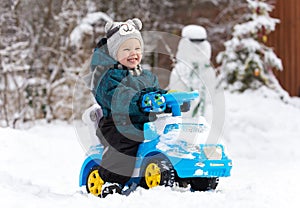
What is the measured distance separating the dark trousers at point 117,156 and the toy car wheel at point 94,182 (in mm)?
90

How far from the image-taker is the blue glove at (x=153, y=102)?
348 centimetres

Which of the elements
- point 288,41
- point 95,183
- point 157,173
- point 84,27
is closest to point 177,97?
point 157,173

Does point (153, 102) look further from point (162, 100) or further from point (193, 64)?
point (193, 64)

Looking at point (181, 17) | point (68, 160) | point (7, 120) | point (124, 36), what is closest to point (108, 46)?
point (124, 36)

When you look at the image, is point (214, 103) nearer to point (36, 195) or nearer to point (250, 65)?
point (250, 65)

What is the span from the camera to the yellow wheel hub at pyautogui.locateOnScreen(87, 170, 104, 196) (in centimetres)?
377

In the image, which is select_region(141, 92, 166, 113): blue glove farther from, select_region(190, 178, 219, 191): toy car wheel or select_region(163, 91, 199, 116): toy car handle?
select_region(190, 178, 219, 191): toy car wheel

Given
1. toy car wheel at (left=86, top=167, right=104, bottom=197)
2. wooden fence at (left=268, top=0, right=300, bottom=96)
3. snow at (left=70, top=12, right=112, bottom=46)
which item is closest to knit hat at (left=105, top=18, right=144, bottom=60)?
toy car wheel at (left=86, top=167, right=104, bottom=197)

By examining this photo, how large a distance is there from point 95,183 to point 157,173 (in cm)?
55

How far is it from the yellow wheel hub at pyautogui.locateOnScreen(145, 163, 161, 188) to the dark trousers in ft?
0.38

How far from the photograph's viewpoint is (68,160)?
5.55 metres

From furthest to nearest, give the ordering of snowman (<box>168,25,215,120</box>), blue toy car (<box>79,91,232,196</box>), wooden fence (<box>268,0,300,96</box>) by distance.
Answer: wooden fence (<box>268,0,300,96</box>) < snowman (<box>168,25,215,120</box>) < blue toy car (<box>79,91,232,196</box>)

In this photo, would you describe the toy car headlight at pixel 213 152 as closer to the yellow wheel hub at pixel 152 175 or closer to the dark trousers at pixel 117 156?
the yellow wheel hub at pixel 152 175

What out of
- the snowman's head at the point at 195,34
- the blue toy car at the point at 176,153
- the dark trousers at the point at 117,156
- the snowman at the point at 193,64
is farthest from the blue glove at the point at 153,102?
the snowman's head at the point at 195,34
